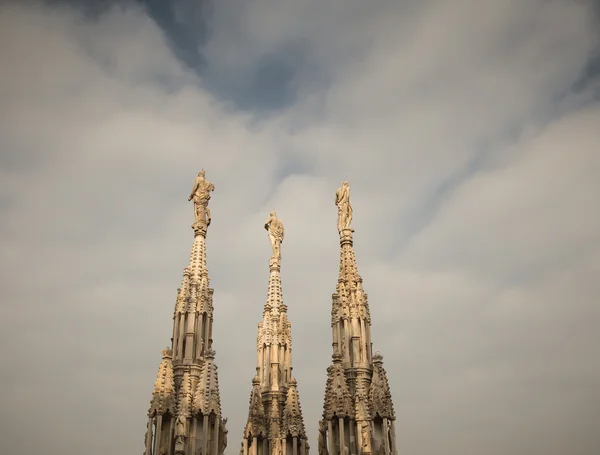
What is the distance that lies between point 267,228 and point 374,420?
59.2 ft

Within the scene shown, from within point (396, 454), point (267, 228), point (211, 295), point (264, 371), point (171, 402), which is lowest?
point (396, 454)

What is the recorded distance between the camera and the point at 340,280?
35.9 metres

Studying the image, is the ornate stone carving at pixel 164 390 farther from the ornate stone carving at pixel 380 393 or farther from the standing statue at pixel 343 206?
the standing statue at pixel 343 206

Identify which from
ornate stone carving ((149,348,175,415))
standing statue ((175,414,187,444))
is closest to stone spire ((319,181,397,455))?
standing statue ((175,414,187,444))

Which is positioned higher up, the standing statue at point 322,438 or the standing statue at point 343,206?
the standing statue at point 343,206

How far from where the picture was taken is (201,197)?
129ft

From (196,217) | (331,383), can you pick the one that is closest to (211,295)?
(196,217)

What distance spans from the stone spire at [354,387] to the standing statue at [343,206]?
10.8ft

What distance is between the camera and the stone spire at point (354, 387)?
101ft

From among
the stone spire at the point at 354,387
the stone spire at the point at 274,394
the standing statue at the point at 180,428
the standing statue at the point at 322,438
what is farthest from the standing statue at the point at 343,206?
the standing statue at the point at 180,428

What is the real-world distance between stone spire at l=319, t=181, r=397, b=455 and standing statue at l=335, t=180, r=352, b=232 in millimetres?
3282

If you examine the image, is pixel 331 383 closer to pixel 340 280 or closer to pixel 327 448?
pixel 327 448

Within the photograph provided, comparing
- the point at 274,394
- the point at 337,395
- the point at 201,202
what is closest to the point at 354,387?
the point at 337,395

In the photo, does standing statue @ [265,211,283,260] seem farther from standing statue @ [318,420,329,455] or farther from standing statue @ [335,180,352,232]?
standing statue @ [318,420,329,455]
